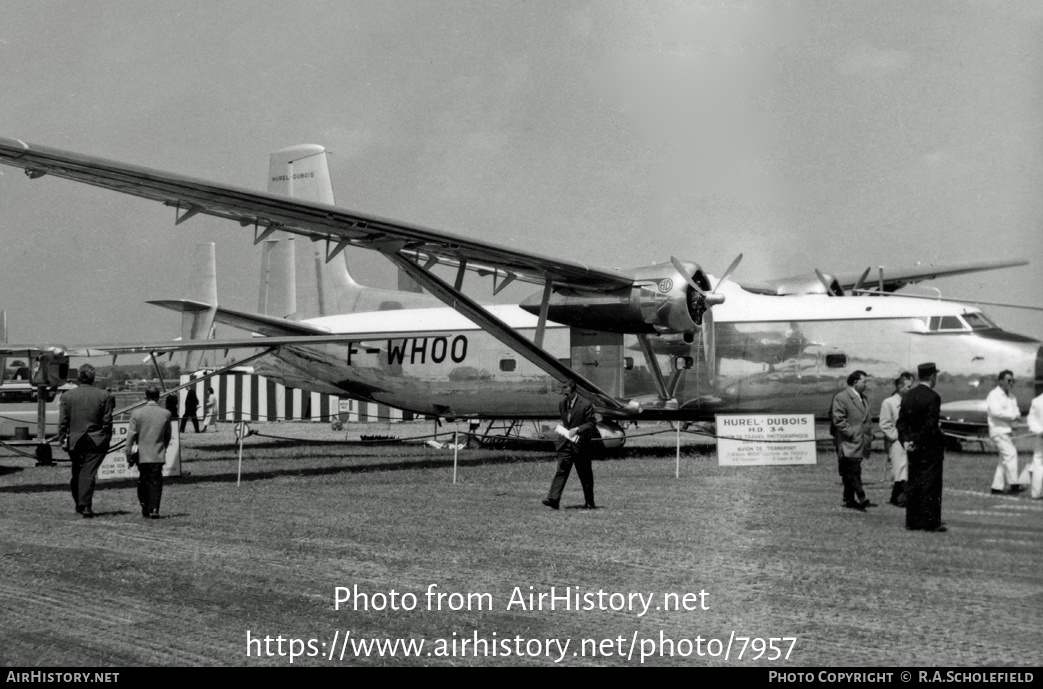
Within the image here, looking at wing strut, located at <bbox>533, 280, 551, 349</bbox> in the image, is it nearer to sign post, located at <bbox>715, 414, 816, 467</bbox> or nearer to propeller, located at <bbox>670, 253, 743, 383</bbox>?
propeller, located at <bbox>670, 253, 743, 383</bbox>

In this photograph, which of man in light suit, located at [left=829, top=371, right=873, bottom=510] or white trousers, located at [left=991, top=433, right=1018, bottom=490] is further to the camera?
white trousers, located at [left=991, top=433, right=1018, bottom=490]

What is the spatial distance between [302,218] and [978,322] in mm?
11814

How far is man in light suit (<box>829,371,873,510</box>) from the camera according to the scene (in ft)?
40.9

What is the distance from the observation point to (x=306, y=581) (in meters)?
8.77

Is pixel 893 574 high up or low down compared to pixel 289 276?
down

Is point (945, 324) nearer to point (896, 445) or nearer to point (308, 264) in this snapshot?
point (896, 445)

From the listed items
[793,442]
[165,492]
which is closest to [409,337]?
[165,492]

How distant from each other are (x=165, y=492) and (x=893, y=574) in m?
10.9

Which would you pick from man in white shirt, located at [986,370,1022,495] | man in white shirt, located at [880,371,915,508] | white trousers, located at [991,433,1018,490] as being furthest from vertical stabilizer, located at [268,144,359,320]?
white trousers, located at [991,433,1018,490]

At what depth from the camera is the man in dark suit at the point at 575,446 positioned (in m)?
12.7

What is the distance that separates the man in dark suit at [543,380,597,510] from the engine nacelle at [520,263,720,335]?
643cm

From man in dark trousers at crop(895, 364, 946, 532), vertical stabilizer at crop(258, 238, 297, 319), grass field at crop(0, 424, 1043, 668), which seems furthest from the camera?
vertical stabilizer at crop(258, 238, 297, 319)

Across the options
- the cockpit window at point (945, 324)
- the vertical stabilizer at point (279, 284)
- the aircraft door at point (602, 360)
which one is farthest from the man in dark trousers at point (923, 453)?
the vertical stabilizer at point (279, 284)

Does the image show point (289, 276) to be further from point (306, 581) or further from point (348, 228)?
point (306, 581)
